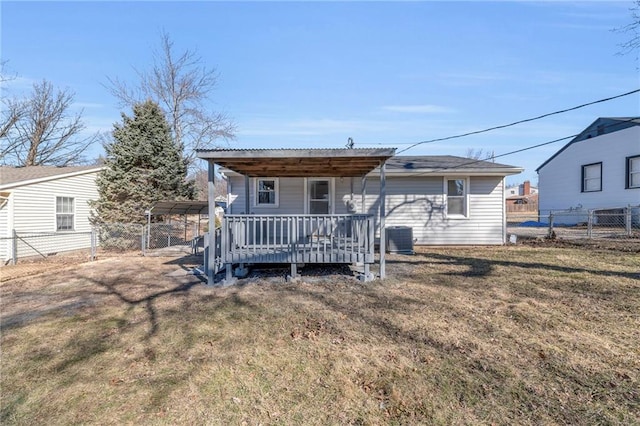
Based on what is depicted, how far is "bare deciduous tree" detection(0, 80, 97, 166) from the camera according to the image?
22.5 meters

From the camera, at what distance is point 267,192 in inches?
429

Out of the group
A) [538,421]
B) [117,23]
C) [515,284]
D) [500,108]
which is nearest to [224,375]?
[538,421]

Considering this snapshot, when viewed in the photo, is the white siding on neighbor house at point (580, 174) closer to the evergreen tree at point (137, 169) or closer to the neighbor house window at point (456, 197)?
the neighbor house window at point (456, 197)

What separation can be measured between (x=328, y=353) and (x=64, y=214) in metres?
13.6

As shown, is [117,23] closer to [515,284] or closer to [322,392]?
[322,392]

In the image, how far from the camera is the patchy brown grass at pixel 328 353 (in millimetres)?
2492

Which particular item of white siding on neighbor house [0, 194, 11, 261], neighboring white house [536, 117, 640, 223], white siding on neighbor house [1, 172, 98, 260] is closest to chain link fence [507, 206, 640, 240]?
neighboring white house [536, 117, 640, 223]

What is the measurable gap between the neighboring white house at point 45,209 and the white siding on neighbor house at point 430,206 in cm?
692

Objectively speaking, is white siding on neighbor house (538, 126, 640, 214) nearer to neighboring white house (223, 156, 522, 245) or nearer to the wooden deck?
neighboring white house (223, 156, 522, 245)

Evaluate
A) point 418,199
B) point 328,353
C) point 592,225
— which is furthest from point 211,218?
point 592,225

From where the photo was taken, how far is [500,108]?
15273 millimetres

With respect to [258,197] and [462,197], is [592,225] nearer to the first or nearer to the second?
[462,197]

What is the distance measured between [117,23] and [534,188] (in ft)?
253

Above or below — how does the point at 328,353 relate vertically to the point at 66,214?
below
